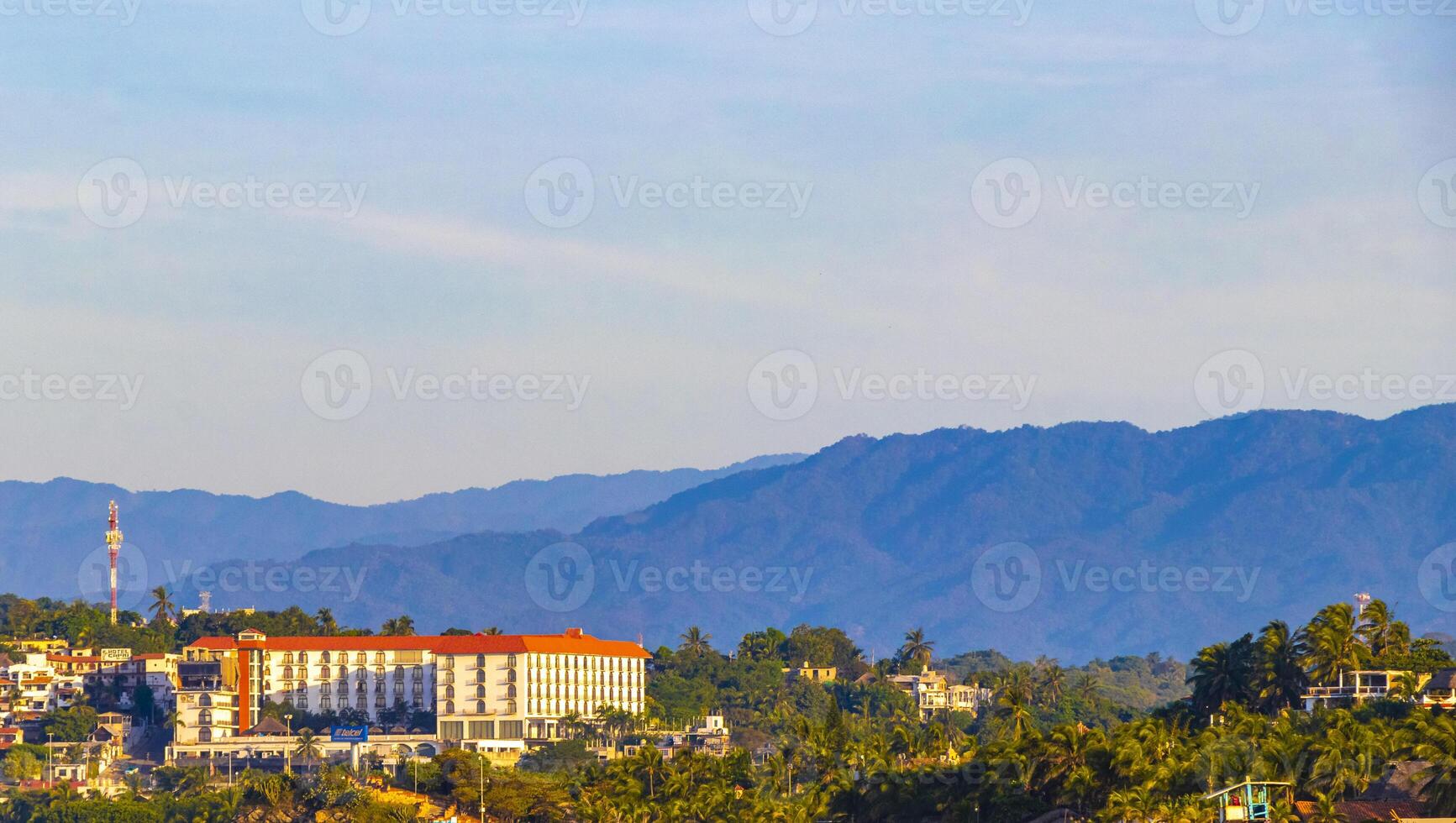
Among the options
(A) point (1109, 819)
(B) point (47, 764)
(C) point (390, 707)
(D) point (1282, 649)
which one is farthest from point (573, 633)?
(A) point (1109, 819)

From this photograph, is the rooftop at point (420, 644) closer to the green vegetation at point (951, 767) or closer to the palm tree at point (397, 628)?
the green vegetation at point (951, 767)

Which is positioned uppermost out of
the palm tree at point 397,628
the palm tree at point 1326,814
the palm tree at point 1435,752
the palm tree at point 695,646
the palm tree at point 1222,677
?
the palm tree at point 397,628

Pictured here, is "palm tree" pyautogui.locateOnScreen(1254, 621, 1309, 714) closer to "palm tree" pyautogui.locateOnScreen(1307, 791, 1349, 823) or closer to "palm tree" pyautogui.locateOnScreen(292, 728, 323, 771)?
"palm tree" pyautogui.locateOnScreen(1307, 791, 1349, 823)

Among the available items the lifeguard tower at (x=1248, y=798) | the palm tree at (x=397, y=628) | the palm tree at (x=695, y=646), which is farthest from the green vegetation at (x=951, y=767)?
the palm tree at (x=397, y=628)

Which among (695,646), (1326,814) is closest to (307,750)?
(695,646)

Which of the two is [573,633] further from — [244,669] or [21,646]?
[21,646]

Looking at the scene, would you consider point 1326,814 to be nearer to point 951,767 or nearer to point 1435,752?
point 1435,752
